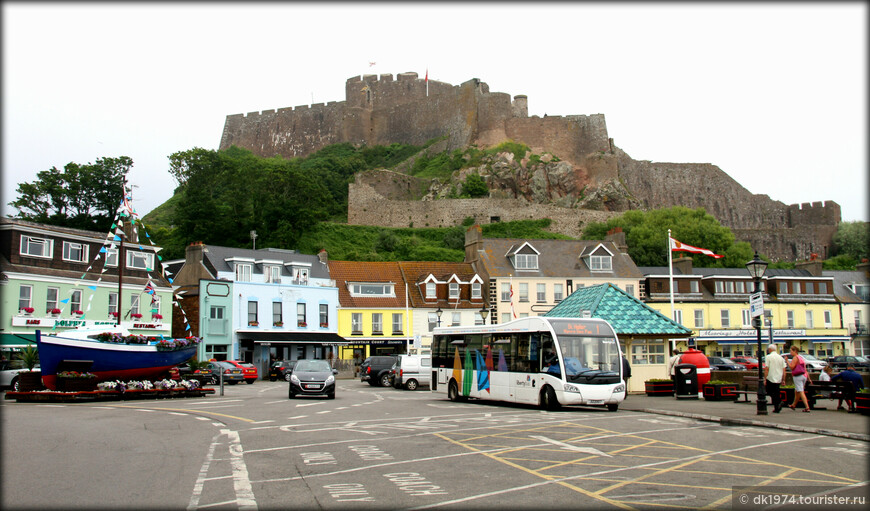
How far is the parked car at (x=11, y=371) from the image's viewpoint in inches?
1094

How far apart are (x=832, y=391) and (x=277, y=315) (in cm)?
3641

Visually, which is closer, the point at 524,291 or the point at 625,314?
the point at 625,314

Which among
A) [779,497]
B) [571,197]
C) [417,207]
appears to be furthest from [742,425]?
[571,197]

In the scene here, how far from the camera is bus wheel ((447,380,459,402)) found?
25453mm

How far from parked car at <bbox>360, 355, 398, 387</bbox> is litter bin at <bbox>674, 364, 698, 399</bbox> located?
15.6 metres

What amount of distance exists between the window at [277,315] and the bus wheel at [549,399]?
3165 centimetres

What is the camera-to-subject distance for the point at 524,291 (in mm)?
52594

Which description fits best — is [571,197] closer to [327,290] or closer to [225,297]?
[327,290]

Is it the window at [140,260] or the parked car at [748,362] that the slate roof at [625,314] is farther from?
the window at [140,260]

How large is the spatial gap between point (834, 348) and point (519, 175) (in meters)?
47.5

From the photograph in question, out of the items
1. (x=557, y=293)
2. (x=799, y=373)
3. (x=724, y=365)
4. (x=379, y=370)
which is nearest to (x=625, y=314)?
(x=799, y=373)

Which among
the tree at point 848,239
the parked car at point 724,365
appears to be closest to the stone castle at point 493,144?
the tree at point 848,239

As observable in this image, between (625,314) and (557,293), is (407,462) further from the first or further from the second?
(557,293)

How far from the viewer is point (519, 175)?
96562 millimetres
